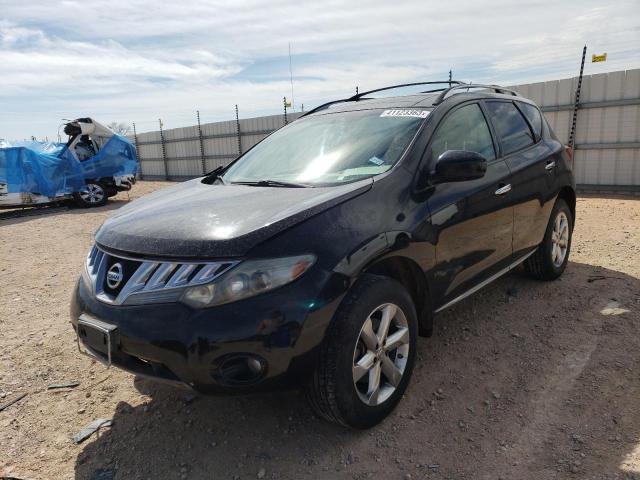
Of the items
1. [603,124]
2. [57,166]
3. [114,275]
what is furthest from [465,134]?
[57,166]

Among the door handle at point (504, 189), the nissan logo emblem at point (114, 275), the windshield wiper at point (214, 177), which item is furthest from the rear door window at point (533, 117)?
the nissan logo emblem at point (114, 275)

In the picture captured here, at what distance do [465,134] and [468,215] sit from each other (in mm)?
617

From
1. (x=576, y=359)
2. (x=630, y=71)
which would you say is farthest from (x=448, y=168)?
(x=630, y=71)

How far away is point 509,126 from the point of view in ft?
12.4

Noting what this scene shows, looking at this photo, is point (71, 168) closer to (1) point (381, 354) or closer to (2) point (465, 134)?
(2) point (465, 134)

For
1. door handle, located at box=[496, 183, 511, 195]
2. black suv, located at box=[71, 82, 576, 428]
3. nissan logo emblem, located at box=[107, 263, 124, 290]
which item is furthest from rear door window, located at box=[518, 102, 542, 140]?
nissan logo emblem, located at box=[107, 263, 124, 290]

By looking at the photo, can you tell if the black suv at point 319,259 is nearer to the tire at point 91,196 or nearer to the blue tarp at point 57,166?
the blue tarp at point 57,166

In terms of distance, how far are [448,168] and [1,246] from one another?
767 cm

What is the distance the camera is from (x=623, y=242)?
5828 mm

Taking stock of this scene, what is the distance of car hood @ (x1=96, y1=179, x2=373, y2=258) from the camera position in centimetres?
210

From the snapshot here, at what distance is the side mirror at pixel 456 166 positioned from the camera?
2637 millimetres

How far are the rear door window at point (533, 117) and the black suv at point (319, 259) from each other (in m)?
0.86

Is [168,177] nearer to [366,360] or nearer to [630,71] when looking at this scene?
[630,71]

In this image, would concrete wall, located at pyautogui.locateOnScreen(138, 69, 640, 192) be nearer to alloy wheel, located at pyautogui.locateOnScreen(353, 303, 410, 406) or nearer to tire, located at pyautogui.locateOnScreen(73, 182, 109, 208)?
alloy wheel, located at pyautogui.locateOnScreen(353, 303, 410, 406)
